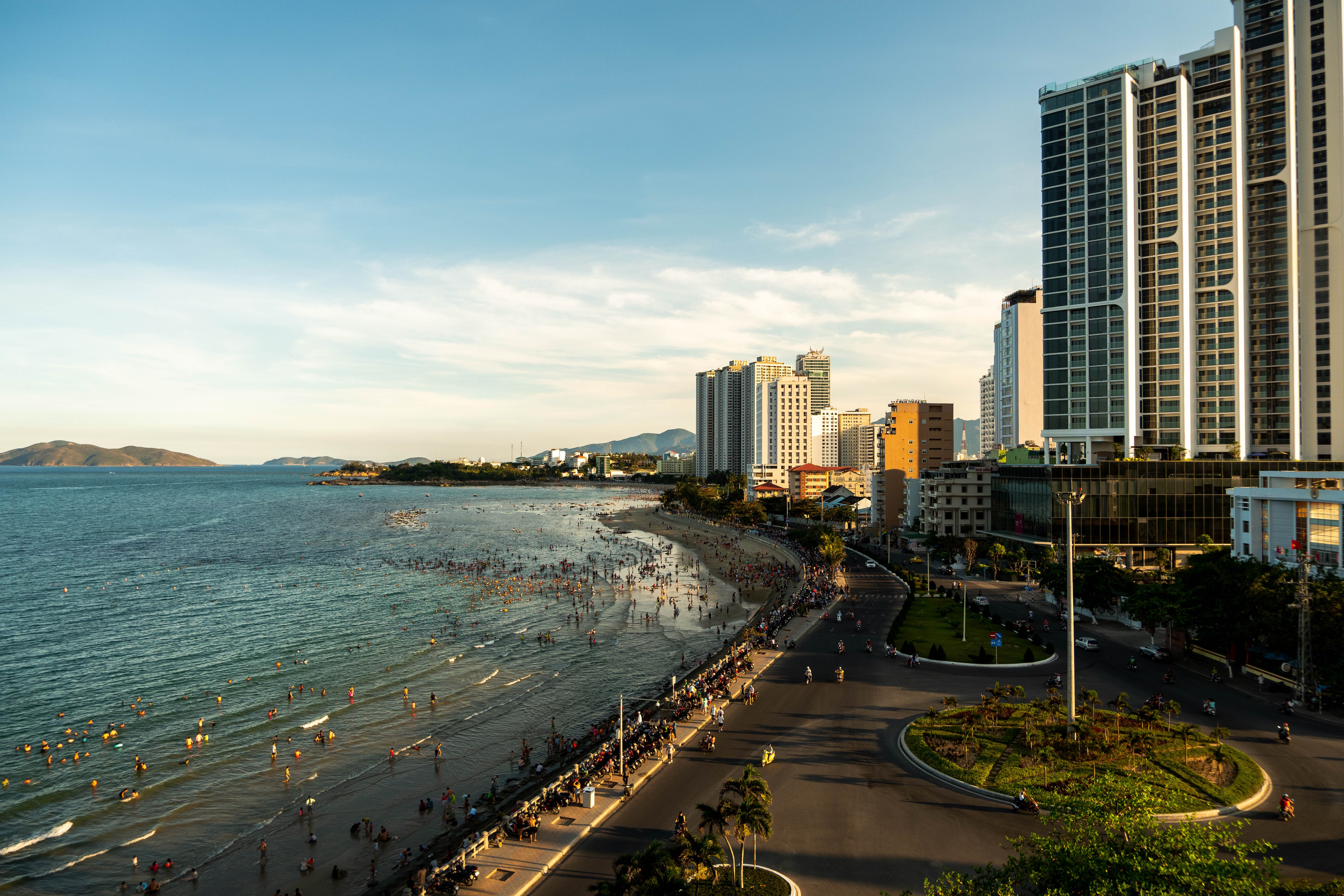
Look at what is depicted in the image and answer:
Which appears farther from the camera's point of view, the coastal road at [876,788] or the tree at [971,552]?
the tree at [971,552]

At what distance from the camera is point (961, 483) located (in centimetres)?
10144

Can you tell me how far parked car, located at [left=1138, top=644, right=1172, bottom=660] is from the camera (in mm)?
44562

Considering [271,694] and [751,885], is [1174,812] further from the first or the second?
[271,694]

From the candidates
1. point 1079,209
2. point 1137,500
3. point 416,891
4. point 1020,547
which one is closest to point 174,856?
point 416,891

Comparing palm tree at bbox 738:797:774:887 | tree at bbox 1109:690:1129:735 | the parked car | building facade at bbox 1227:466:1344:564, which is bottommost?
the parked car

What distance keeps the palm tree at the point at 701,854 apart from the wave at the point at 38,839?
28.6 m

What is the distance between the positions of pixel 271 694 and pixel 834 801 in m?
39.0

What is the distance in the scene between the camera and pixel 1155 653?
4488 centimetres

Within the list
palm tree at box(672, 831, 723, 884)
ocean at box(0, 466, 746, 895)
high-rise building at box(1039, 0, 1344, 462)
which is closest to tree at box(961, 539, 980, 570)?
high-rise building at box(1039, 0, 1344, 462)

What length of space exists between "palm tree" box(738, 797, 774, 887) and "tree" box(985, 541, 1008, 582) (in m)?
66.6

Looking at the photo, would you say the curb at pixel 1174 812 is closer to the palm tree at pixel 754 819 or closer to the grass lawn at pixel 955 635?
the palm tree at pixel 754 819

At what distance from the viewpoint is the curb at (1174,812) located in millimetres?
24000

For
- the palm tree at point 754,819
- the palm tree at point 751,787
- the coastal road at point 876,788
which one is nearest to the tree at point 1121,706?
the coastal road at point 876,788

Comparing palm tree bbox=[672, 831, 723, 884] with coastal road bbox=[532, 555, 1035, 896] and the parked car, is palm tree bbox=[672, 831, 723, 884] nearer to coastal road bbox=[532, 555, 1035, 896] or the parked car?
coastal road bbox=[532, 555, 1035, 896]
